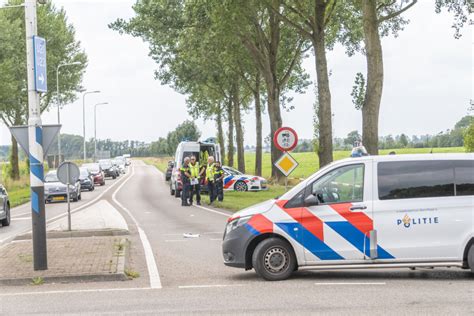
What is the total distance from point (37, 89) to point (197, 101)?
52532 mm

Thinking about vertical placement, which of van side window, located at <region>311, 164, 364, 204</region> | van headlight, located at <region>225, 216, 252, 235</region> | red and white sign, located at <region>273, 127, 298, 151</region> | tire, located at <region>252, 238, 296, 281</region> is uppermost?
red and white sign, located at <region>273, 127, 298, 151</region>

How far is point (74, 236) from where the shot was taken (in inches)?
690

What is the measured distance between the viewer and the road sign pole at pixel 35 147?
1133 centimetres

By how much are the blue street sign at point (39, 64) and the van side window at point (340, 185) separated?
419cm

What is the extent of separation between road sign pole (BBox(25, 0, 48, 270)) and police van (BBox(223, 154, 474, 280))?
302cm

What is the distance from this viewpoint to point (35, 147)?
1148 cm

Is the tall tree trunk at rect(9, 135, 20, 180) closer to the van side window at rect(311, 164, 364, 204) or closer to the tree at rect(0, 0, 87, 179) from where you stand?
the tree at rect(0, 0, 87, 179)

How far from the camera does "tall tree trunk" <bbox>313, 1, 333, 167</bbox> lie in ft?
91.2

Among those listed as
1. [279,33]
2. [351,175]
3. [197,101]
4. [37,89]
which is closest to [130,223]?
[37,89]

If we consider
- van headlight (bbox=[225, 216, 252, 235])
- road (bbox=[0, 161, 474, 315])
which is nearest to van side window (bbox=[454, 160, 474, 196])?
road (bbox=[0, 161, 474, 315])

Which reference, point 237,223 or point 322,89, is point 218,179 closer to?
point 322,89

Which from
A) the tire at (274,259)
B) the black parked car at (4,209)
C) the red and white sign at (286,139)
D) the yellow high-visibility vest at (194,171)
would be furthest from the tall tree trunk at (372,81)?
the tire at (274,259)

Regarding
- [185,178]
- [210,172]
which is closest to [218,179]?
[210,172]

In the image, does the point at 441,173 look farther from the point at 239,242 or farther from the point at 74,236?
the point at 74,236
